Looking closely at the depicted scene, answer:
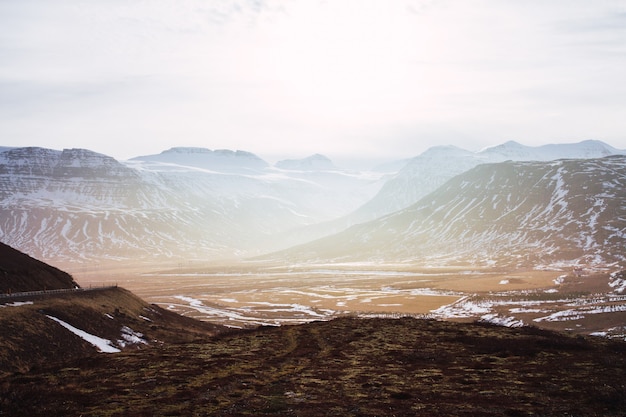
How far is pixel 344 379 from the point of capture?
44.5 meters

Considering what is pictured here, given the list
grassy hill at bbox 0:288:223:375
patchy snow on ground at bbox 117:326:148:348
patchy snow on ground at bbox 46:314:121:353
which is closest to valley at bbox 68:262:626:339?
grassy hill at bbox 0:288:223:375

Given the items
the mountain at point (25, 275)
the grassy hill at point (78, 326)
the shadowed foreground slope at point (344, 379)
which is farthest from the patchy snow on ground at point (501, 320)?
the mountain at point (25, 275)

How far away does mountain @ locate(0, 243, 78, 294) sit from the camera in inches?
3708

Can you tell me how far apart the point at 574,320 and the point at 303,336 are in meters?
72.1

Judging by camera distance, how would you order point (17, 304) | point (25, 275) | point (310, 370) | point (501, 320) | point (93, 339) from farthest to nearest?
point (501, 320), point (25, 275), point (17, 304), point (93, 339), point (310, 370)

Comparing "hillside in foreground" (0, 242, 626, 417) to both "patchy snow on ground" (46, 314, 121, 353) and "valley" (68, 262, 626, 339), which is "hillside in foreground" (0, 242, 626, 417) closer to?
"patchy snow on ground" (46, 314, 121, 353)

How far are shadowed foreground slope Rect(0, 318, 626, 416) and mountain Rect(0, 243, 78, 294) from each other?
155 feet

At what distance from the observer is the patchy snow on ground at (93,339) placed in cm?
7194

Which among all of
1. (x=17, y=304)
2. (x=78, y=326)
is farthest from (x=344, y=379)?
(x=17, y=304)

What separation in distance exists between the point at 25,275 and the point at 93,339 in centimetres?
3511

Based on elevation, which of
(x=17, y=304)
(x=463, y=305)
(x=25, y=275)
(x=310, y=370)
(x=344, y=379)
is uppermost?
(x=25, y=275)

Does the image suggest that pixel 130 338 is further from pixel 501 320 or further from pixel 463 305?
pixel 463 305

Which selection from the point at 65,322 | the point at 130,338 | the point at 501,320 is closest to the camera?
the point at 65,322

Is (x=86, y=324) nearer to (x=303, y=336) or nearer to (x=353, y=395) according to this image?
(x=303, y=336)
